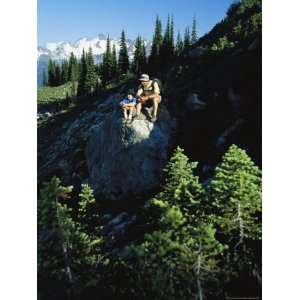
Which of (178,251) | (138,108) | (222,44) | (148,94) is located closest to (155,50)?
(222,44)

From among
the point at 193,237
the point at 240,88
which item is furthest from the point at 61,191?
the point at 240,88

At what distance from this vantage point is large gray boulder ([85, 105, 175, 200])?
33.0 ft

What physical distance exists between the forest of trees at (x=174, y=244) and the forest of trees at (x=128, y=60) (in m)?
3.73

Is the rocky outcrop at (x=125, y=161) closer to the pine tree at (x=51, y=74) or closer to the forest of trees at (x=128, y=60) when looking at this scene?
the forest of trees at (x=128, y=60)

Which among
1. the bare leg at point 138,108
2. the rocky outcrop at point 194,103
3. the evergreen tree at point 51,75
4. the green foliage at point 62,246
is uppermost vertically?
the evergreen tree at point 51,75

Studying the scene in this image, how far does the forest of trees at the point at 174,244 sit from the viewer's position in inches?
315

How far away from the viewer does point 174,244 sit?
8.00 meters

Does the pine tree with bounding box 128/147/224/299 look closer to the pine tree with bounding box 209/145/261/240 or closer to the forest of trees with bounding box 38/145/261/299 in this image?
the forest of trees with bounding box 38/145/261/299

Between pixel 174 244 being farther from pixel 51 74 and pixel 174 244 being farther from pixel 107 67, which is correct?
pixel 51 74

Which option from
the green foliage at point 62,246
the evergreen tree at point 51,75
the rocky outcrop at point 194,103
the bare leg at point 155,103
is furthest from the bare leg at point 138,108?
the evergreen tree at point 51,75

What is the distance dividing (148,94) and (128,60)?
646 inches
